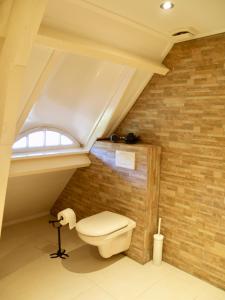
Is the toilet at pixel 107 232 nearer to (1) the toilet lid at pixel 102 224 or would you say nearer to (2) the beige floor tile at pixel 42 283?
(1) the toilet lid at pixel 102 224

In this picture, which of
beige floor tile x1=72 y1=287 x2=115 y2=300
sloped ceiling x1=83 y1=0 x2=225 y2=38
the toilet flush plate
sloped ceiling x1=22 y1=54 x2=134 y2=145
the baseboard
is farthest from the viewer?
the baseboard

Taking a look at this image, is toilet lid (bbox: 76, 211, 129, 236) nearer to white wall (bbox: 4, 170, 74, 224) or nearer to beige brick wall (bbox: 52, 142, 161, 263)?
beige brick wall (bbox: 52, 142, 161, 263)

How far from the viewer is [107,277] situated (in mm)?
2393

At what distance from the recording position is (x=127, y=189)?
2740 mm

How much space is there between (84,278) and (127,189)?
3.09 feet

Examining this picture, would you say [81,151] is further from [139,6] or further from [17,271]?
[139,6]

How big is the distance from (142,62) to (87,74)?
25.0 inches

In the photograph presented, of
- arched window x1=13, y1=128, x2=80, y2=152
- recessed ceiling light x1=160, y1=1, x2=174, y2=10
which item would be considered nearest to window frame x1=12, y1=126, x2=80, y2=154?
arched window x1=13, y1=128, x2=80, y2=152

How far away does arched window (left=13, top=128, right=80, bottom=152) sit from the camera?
274 centimetres

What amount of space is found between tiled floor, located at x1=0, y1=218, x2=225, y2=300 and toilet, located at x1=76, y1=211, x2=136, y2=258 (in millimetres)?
189

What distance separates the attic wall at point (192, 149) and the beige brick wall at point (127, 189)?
Answer: 15cm

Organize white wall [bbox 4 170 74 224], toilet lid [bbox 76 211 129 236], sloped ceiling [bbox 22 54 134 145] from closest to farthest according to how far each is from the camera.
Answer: toilet lid [bbox 76 211 129 236] < sloped ceiling [bbox 22 54 134 145] < white wall [bbox 4 170 74 224]

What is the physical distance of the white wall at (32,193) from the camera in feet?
10.00

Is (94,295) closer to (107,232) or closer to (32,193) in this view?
(107,232)
